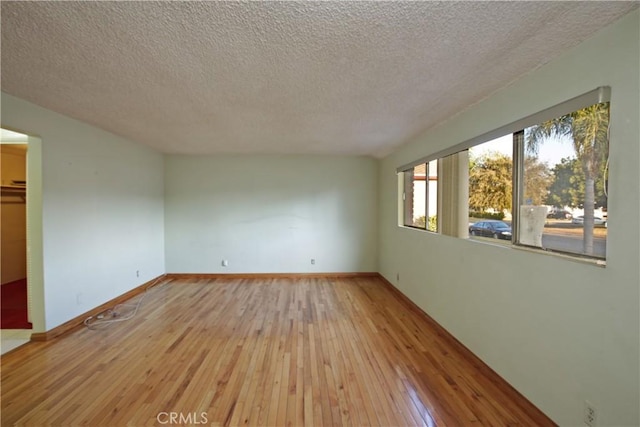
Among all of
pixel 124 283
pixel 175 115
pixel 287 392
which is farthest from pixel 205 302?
pixel 175 115

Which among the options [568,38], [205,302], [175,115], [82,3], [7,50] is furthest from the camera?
[205,302]

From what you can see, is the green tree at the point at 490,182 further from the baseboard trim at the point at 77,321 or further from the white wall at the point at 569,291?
the baseboard trim at the point at 77,321

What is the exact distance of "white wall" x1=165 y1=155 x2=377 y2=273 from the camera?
4.82 m

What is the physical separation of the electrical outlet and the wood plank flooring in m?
0.28

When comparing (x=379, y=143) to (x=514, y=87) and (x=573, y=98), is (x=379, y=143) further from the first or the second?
(x=573, y=98)

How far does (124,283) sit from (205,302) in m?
1.30

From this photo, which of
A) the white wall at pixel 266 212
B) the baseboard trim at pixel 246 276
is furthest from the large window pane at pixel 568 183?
the baseboard trim at pixel 246 276

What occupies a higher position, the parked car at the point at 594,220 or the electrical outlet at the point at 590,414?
the parked car at the point at 594,220

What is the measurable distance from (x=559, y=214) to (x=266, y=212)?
420 centimetres

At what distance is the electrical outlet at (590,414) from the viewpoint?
4.32ft

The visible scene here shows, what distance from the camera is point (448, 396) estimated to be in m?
1.80

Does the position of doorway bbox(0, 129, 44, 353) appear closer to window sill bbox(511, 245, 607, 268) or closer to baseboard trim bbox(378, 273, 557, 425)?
baseboard trim bbox(378, 273, 557, 425)

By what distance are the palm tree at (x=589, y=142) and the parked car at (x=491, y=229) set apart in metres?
0.60

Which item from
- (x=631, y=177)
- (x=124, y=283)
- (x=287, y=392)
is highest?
(x=631, y=177)
